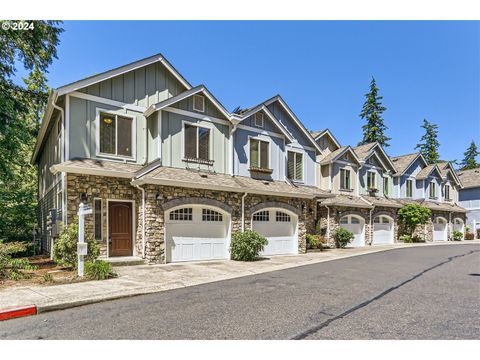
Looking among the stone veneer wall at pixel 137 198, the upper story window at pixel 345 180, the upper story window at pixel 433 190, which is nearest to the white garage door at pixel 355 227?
the upper story window at pixel 345 180

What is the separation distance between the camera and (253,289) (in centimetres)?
845

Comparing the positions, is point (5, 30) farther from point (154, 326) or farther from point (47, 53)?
point (154, 326)

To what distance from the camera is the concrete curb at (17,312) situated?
20.0 ft

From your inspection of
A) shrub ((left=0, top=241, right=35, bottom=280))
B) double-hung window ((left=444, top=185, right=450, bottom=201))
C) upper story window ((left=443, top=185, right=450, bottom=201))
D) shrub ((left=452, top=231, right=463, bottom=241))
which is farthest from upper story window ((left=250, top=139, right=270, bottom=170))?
double-hung window ((left=444, top=185, right=450, bottom=201))

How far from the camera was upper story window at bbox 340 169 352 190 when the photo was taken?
2404cm

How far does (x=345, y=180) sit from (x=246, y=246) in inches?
507

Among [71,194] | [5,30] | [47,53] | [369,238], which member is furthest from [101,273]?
[369,238]

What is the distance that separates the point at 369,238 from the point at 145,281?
18.7 metres

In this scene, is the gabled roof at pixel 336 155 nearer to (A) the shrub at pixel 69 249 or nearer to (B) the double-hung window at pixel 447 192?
(B) the double-hung window at pixel 447 192

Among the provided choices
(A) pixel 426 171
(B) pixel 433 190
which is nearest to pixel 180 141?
(A) pixel 426 171

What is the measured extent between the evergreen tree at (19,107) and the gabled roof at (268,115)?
30.7 feet

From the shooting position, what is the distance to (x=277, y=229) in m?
17.0

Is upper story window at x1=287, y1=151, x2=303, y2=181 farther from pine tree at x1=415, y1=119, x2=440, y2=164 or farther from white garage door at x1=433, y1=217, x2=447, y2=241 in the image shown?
pine tree at x1=415, y1=119, x2=440, y2=164

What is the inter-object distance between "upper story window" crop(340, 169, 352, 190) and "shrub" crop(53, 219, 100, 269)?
58.0ft
